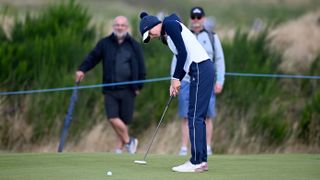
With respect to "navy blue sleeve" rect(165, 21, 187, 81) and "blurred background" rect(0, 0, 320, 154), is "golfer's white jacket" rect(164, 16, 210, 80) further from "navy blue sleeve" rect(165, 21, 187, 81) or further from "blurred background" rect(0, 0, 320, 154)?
"blurred background" rect(0, 0, 320, 154)

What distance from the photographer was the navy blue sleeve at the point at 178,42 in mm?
11703

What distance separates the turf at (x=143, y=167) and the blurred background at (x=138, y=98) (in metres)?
5.50

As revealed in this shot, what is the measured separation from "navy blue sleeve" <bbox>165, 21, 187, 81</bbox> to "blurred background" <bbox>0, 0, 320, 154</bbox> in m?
7.57

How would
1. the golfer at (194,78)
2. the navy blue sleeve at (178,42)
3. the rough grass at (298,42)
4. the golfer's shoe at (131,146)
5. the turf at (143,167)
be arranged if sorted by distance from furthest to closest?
1. the rough grass at (298,42)
2. the golfer's shoe at (131,146)
3. the golfer at (194,78)
4. the navy blue sleeve at (178,42)
5. the turf at (143,167)

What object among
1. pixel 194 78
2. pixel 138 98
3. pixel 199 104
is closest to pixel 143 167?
pixel 199 104

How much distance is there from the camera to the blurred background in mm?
19734

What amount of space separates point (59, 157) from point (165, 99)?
744 centimetres

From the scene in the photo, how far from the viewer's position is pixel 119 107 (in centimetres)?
1712

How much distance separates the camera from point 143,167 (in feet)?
40.7

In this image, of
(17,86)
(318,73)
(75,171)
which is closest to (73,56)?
(17,86)

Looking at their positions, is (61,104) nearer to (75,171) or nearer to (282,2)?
(75,171)

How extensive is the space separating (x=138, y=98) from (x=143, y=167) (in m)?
8.46

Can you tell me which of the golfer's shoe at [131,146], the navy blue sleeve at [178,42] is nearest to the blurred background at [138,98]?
the golfer's shoe at [131,146]

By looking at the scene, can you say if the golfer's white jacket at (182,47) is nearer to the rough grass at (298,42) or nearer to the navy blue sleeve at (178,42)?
the navy blue sleeve at (178,42)
